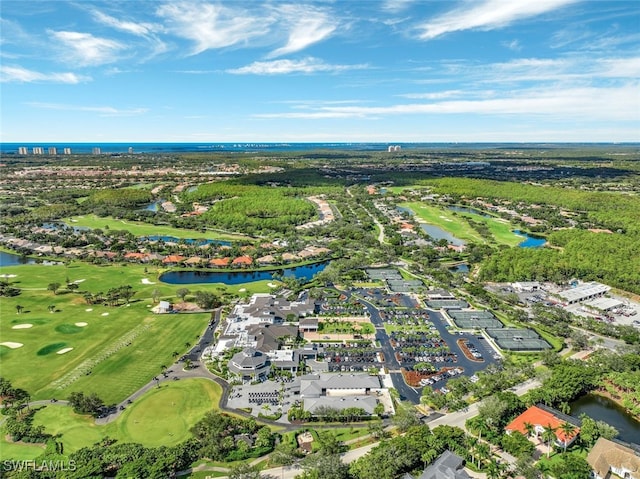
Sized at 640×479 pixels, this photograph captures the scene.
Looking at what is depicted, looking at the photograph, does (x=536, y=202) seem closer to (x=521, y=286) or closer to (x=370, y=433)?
(x=521, y=286)

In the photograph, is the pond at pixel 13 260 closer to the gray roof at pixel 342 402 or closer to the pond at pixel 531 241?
the gray roof at pixel 342 402

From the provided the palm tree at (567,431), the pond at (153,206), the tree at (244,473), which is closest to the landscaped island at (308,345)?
the palm tree at (567,431)

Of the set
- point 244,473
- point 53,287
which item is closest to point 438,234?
point 53,287

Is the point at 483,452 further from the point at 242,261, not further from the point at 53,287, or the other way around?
the point at 53,287

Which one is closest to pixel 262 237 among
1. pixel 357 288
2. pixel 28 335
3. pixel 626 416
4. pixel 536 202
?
pixel 357 288

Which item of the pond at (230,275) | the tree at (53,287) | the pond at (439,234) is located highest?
the pond at (439,234)

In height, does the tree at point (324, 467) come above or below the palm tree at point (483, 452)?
above
